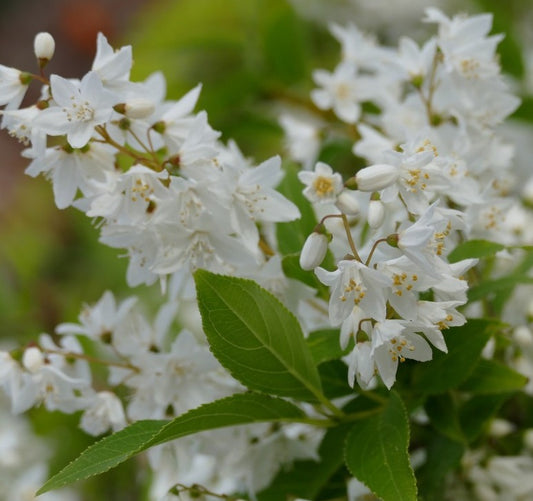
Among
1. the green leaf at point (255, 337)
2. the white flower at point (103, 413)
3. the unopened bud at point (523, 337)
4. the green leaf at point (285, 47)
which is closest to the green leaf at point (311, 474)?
the green leaf at point (255, 337)

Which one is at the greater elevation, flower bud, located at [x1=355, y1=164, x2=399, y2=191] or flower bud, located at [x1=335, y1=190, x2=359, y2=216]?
flower bud, located at [x1=355, y1=164, x2=399, y2=191]

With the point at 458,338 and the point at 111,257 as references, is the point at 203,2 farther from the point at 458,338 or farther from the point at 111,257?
the point at 458,338

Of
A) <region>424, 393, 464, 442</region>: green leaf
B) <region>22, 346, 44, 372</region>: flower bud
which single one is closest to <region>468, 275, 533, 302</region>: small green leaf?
<region>424, 393, 464, 442</region>: green leaf

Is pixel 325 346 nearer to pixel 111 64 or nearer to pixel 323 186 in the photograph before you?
pixel 323 186

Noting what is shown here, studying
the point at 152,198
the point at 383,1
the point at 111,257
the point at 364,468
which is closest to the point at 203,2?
the point at 383,1

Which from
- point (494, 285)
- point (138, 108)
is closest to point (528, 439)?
point (494, 285)

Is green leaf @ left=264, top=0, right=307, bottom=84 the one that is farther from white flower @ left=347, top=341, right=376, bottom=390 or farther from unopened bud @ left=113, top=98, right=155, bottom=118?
white flower @ left=347, top=341, right=376, bottom=390

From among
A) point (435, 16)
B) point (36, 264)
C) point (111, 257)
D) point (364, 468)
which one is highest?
point (435, 16)
